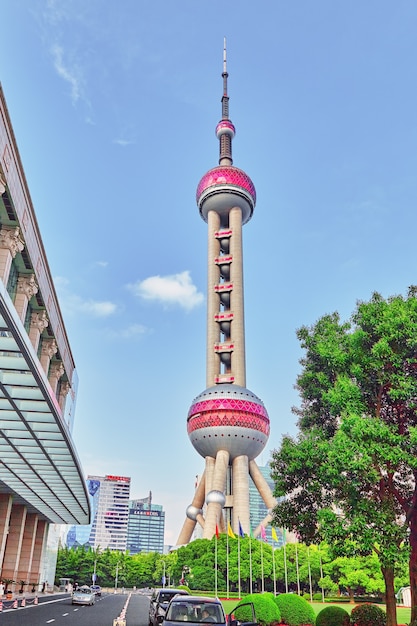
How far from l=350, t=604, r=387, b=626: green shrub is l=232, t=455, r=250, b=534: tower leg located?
7081 cm

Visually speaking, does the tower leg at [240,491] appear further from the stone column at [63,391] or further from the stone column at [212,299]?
the stone column at [63,391]

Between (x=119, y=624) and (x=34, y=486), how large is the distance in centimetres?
2616

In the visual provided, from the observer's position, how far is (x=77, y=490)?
42.7m

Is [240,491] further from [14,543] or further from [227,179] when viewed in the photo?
[227,179]

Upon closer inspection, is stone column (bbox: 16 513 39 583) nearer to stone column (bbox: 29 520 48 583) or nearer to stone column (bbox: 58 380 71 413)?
stone column (bbox: 29 520 48 583)

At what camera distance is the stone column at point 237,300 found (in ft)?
322

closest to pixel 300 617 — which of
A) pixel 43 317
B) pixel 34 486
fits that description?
pixel 43 317

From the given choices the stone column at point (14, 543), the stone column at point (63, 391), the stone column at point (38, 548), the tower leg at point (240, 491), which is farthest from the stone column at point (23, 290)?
the tower leg at point (240, 491)

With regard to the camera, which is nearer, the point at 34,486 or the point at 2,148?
the point at 2,148

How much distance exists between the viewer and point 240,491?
93.4 metres

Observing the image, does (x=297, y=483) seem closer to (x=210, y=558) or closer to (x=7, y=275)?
(x=7, y=275)

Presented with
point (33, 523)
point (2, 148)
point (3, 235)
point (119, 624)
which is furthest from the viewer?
point (33, 523)

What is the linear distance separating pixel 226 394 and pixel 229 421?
437 centimetres

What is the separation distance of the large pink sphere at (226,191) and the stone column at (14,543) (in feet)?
242
